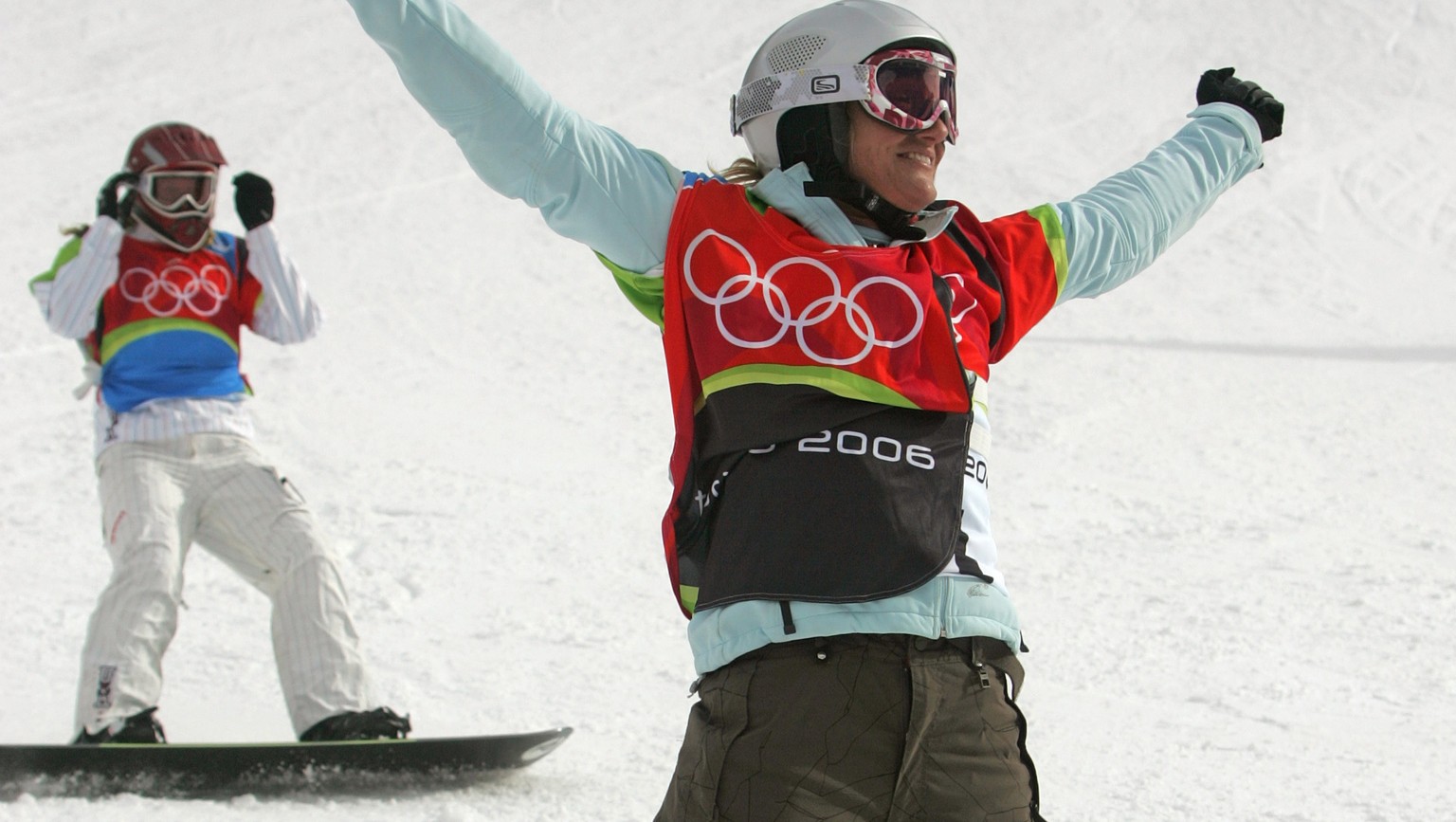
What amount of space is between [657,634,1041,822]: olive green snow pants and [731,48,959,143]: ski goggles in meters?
0.76

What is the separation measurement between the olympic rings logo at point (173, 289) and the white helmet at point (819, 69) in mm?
2967

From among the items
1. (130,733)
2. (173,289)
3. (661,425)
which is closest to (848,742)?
(130,733)

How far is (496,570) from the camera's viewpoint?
6883mm

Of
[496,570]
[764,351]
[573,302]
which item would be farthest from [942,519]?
[573,302]

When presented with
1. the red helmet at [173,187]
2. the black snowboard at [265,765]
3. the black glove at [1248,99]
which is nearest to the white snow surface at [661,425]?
the black snowboard at [265,765]

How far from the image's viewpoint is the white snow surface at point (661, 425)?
5117 millimetres

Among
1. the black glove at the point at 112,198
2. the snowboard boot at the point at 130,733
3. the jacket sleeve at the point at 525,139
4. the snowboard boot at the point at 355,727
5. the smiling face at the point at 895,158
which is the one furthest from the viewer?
the black glove at the point at 112,198

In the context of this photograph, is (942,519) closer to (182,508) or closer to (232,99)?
(182,508)

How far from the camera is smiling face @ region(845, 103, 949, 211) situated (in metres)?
2.23

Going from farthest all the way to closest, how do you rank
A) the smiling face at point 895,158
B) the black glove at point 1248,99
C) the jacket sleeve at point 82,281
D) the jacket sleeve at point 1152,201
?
the jacket sleeve at point 82,281 → the black glove at point 1248,99 → the jacket sleeve at point 1152,201 → the smiling face at point 895,158

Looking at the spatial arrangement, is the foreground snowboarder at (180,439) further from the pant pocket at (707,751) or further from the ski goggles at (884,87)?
the ski goggles at (884,87)

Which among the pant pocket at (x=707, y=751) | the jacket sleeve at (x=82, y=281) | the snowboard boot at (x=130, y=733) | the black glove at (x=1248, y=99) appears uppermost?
the jacket sleeve at (x=82, y=281)

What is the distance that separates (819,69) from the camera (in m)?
2.28

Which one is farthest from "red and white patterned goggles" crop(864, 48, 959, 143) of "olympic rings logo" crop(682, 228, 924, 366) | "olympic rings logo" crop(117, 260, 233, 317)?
"olympic rings logo" crop(117, 260, 233, 317)
